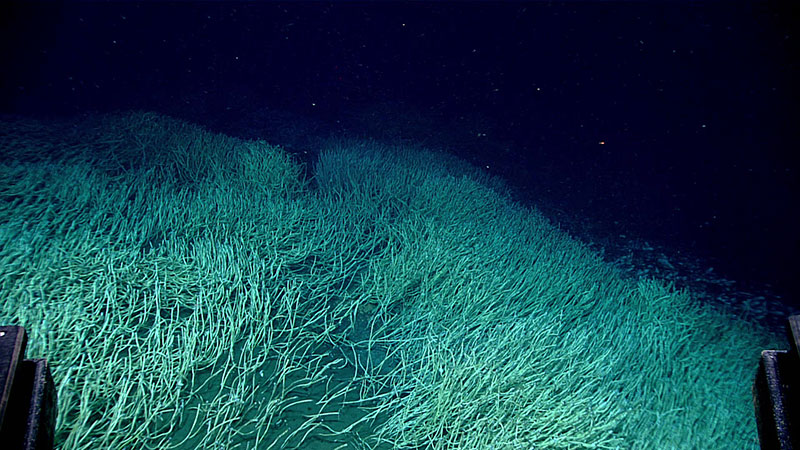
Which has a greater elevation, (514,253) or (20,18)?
(20,18)

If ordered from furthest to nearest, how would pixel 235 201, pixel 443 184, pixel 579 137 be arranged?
1. pixel 579 137
2. pixel 443 184
3. pixel 235 201

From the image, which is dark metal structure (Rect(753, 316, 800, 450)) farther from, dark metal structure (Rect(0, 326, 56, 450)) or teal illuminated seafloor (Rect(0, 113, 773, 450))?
dark metal structure (Rect(0, 326, 56, 450))

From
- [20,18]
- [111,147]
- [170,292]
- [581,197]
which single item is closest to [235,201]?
[170,292]

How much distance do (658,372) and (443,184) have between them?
373 cm

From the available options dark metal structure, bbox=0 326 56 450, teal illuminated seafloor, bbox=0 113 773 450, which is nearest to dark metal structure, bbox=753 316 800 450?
teal illuminated seafloor, bbox=0 113 773 450

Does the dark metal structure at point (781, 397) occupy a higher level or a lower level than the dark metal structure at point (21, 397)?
higher

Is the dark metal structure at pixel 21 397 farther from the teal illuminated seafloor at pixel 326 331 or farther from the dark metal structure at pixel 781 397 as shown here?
the dark metal structure at pixel 781 397

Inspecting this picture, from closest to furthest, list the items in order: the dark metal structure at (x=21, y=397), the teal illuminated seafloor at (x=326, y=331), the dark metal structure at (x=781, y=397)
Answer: the dark metal structure at (x=21, y=397), the dark metal structure at (x=781, y=397), the teal illuminated seafloor at (x=326, y=331)

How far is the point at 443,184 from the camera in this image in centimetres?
574

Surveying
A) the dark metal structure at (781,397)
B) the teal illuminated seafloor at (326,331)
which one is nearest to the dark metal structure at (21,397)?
the teal illuminated seafloor at (326,331)

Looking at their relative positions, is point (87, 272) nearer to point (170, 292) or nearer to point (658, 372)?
point (170, 292)

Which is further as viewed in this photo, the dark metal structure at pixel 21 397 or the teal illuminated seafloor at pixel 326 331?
the teal illuminated seafloor at pixel 326 331

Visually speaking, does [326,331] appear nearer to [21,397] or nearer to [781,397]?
[21,397]

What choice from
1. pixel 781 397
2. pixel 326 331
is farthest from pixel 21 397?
pixel 781 397
